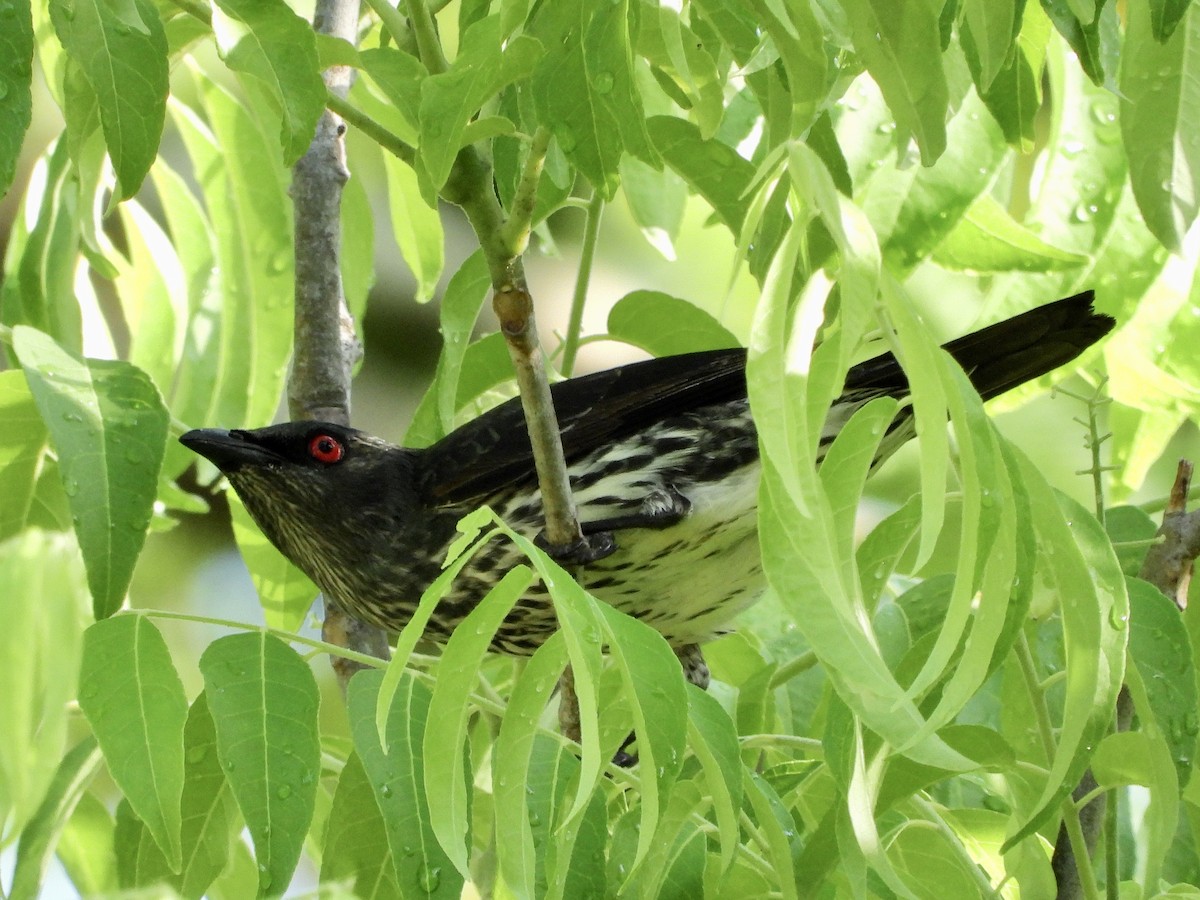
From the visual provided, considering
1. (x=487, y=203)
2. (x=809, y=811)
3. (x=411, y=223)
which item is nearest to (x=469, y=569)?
(x=411, y=223)

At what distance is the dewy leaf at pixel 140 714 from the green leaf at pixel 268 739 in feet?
0.18

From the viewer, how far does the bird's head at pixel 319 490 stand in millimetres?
3428

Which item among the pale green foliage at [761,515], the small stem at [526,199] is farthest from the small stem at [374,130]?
the small stem at [526,199]

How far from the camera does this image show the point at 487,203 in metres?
1.84

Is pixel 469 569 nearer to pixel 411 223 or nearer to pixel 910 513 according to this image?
pixel 411 223

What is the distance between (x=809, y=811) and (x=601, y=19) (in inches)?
44.9

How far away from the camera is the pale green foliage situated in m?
1.32

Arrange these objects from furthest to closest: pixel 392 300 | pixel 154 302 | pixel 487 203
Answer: pixel 392 300 → pixel 154 302 → pixel 487 203

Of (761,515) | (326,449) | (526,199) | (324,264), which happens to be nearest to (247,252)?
(324,264)

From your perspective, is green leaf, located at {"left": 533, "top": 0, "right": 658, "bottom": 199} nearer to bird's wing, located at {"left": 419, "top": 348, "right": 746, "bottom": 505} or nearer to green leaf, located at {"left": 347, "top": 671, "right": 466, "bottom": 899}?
green leaf, located at {"left": 347, "top": 671, "right": 466, "bottom": 899}

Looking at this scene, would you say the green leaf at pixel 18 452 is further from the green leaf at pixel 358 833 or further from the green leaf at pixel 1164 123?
the green leaf at pixel 1164 123

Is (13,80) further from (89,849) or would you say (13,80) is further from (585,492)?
(585,492)

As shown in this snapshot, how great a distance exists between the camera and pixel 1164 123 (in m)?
1.71

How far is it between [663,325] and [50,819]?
137 cm
